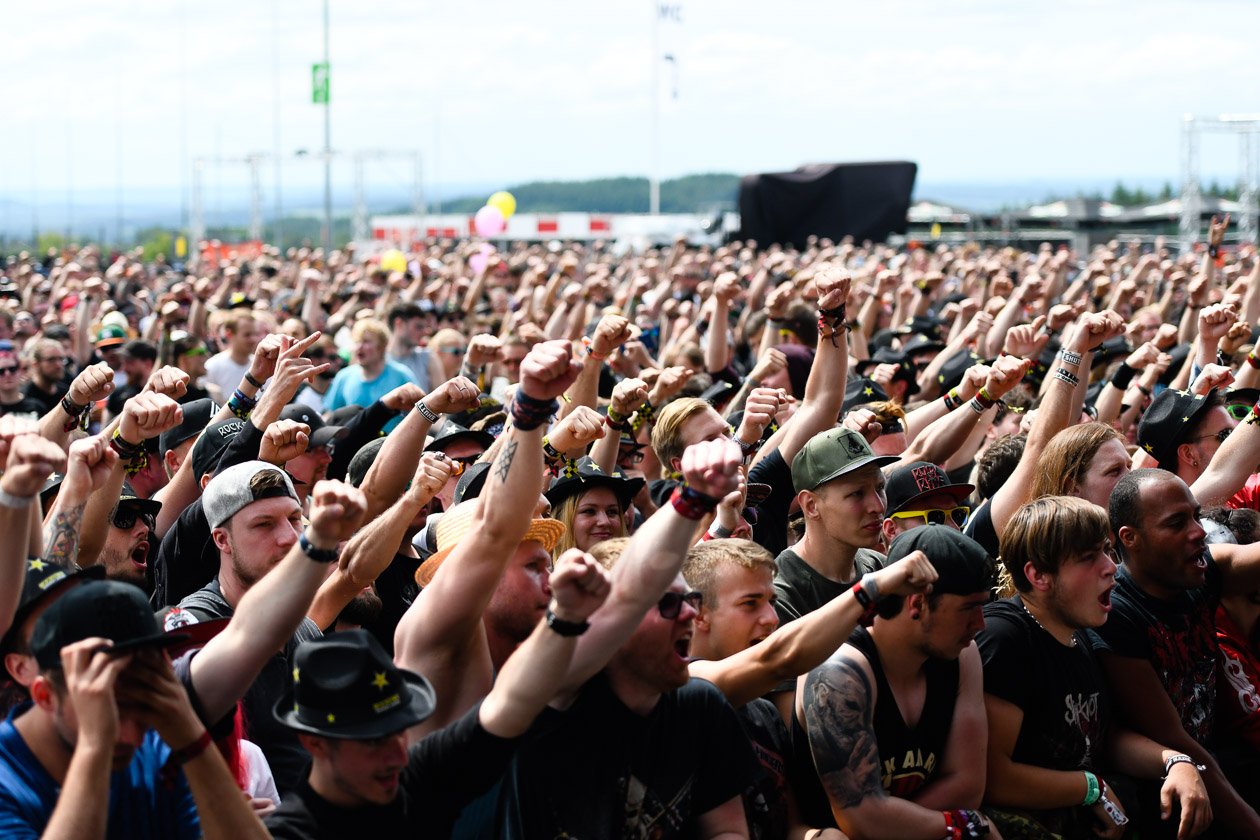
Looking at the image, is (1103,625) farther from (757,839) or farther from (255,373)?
(255,373)

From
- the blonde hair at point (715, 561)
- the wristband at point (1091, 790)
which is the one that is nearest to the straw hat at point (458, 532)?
the blonde hair at point (715, 561)

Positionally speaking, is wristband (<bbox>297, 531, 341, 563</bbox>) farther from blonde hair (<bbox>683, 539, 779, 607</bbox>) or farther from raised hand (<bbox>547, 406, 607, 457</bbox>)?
raised hand (<bbox>547, 406, 607, 457</bbox>)

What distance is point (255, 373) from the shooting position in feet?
21.0

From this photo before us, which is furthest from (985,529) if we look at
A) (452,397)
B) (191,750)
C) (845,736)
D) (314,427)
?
(191,750)

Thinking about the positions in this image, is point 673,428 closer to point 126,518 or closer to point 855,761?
point 126,518

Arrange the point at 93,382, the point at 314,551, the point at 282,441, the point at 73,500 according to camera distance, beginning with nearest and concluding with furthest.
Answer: the point at 314,551, the point at 73,500, the point at 93,382, the point at 282,441

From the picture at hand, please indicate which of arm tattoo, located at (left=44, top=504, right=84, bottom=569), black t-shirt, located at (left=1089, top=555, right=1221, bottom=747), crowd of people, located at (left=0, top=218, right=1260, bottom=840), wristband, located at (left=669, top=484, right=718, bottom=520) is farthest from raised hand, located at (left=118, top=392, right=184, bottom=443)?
black t-shirt, located at (left=1089, top=555, right=1221, bottom=747)

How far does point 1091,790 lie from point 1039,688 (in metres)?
0.37

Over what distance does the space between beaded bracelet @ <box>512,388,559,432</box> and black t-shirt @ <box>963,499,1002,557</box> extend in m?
2.68

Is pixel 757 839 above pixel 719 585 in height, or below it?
below

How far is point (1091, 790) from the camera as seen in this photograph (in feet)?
14.9

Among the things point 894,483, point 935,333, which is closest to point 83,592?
point 894,483

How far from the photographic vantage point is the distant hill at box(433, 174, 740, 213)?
11125 cm

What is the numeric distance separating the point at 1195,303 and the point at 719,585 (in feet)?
28.5
